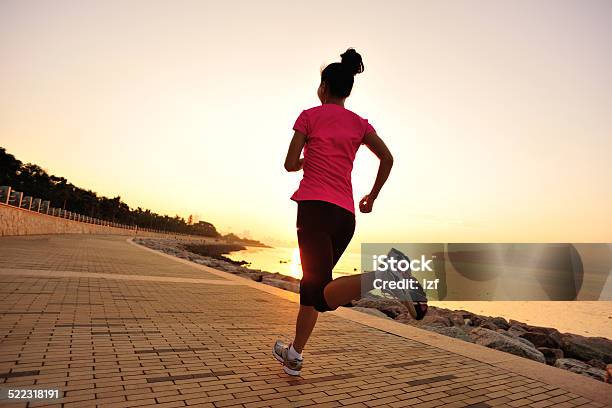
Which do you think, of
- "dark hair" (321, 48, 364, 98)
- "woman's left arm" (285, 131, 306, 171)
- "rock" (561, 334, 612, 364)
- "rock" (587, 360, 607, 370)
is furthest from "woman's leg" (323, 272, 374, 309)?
"rock" (561, 334, 612, 364)

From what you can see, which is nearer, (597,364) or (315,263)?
(315,263)

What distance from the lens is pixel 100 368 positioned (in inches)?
99.9

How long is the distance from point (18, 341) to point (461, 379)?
3344 millimetres

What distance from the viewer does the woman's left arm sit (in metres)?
2.58

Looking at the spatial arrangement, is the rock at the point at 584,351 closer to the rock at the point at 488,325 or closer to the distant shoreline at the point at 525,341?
the distant shoreline at the point at 525,341

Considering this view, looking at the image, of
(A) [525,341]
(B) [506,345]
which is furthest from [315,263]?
(A) [525,341]

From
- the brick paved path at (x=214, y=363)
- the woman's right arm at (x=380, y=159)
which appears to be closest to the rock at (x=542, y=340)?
the brick paved path at (x=214, y=363)

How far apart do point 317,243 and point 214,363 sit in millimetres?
1240

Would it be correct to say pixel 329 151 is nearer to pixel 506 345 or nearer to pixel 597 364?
pixel 506 345

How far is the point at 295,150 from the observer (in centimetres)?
258

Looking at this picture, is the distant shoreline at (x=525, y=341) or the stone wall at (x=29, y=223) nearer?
the distant shoreline at (x=525, y=341)

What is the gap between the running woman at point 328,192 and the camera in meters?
2.41

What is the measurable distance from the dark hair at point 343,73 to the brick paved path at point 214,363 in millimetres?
1970

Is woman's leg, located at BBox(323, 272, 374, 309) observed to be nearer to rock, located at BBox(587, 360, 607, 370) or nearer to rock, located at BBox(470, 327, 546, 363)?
rock, located at BBox(470, 327, 546, 363)
